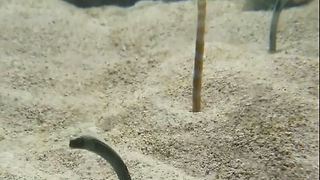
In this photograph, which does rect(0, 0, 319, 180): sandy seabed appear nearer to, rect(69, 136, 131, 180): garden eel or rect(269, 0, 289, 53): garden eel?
rect(269, 0, 289, 53): garden eel

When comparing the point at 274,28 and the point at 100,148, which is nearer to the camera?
the point at 100,148

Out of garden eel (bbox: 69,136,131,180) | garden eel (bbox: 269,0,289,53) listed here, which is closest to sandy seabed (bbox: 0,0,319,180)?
garden eel (bbox: 269,0,289,53)

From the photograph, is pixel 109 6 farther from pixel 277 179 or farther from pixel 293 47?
pixel 277 179

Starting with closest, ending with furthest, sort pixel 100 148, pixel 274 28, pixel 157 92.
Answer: pixel 100 148 → pixel 157 92 → pixel 274 28

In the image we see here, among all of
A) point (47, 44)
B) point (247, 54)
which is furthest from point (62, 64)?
point (247, 54)

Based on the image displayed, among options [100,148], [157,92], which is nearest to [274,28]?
[157,92]

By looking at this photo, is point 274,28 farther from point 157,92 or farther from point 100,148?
point 100,148
